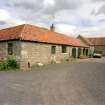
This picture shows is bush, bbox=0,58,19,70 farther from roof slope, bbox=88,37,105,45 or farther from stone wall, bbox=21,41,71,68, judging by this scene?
roof slope, bbox=88,37,105,45

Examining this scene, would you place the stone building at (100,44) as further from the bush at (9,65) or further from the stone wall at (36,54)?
the bush at (9,65)

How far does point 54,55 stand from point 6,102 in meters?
16.4

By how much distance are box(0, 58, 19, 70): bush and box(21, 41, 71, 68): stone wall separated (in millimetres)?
803

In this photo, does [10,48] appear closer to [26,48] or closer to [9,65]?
[26,48]

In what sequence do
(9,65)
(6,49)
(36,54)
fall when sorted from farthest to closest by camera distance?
(36,54) → (6,49) → (9,65)

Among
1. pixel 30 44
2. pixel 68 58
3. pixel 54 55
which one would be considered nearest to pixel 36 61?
pixel 30 44

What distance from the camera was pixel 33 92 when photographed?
7777 mm

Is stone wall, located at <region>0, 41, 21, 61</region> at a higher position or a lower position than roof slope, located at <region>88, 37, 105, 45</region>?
lower

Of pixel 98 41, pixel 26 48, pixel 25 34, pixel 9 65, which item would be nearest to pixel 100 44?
pixel 98 41

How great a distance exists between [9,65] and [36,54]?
370 cm

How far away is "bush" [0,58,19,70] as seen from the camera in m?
15.9

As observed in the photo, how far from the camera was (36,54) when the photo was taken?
61.5 ft

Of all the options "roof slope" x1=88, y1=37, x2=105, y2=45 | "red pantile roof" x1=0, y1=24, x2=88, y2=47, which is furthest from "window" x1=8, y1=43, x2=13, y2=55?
"roof slope" x1=88, y1=37, x2=105, y2=45

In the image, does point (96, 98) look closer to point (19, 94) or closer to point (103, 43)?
point (19, 94)
